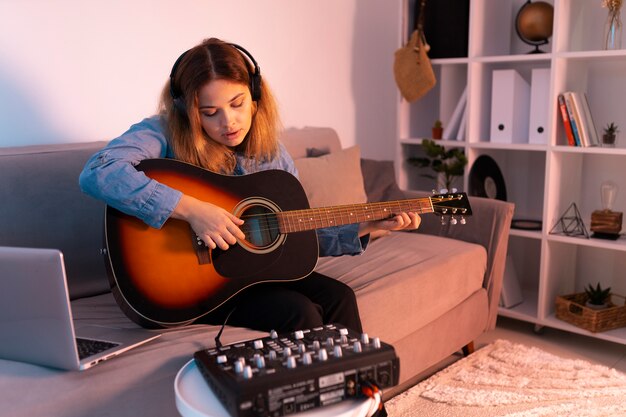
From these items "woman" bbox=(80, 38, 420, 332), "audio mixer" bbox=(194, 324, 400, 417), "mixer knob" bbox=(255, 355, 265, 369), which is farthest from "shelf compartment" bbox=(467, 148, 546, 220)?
"mixer knob" bbox=(255, 355, 265, 369)

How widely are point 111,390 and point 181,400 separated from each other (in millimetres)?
230

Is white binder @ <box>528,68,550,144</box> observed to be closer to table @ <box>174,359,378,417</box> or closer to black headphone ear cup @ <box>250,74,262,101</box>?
black headphone ear cup @ <box>250,74,262,101</box>

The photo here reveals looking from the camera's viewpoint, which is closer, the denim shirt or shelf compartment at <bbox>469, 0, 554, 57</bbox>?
the denim shirt

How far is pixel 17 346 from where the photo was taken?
1.17 m

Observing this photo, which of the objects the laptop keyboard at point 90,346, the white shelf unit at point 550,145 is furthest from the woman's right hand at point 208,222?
the white shelf unit at point 550,145

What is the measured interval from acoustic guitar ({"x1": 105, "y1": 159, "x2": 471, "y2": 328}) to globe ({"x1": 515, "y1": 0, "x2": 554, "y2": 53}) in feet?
4.18

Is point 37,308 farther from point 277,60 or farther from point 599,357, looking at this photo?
point 599,357

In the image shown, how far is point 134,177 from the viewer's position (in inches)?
54.1

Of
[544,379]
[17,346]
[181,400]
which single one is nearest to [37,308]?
[17,346]

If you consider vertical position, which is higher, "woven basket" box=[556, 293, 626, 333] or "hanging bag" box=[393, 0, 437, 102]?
"hanging bag" box=[393, 0, 437, 102]

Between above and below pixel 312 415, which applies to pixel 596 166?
above

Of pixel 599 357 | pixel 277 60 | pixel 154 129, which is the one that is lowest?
pixel 599 357

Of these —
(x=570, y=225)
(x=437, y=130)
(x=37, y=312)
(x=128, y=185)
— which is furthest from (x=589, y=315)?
(x=37, y=312)

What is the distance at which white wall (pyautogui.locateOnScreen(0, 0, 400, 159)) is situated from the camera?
6.07 feet
